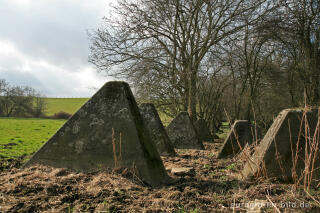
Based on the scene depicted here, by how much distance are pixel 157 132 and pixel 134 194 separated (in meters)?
3.32

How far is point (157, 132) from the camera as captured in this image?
5.88m

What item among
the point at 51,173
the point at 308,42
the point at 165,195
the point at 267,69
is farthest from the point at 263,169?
the point at 267,69

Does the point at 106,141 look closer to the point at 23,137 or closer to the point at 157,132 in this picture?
the point at 157,132

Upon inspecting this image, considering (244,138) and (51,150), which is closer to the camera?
(51,150)

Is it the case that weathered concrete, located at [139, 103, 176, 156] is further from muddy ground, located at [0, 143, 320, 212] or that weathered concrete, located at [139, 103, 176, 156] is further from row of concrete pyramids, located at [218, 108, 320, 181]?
row of concrete pyramids, located at [218, 108, 320, 181]

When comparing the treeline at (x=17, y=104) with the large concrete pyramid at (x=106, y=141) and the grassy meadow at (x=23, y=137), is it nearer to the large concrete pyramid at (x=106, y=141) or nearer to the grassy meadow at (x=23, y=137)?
the grassy meadow at (x=23, y=137)

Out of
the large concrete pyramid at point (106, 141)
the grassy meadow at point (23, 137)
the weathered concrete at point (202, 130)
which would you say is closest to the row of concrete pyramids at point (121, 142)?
the large concrete pyramid at point (106, 141)

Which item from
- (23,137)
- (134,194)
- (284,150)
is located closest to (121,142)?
(134,194)

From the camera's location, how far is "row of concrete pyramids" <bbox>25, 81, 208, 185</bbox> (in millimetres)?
3203

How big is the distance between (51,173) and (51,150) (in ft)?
1.55

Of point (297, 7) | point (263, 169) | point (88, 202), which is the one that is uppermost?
point (297, 7)

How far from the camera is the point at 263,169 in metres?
3.06

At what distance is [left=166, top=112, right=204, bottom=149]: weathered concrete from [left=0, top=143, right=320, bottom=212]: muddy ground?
13.0ft

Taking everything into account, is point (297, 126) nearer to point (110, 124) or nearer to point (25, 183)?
point (110, 124)
